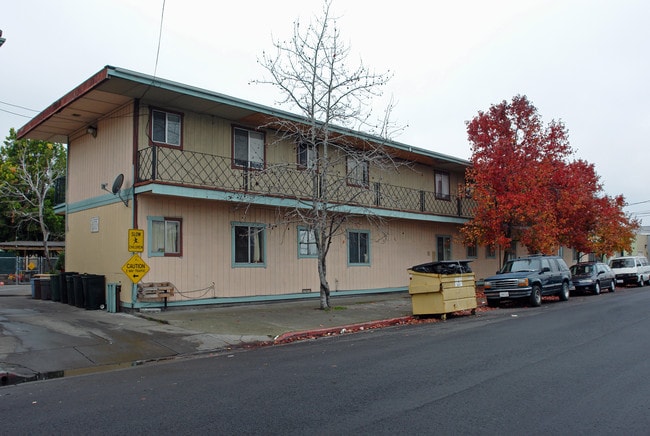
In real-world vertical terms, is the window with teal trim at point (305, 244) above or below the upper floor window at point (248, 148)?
below

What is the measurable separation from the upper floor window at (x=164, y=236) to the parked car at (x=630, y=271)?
25.5 m

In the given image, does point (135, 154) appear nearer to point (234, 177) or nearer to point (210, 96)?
point (210, 96)

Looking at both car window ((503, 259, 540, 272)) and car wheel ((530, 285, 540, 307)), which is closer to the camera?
car wheel ((530, 285, 540, 307))

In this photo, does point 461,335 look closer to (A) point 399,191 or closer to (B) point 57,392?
(B) point 57,392

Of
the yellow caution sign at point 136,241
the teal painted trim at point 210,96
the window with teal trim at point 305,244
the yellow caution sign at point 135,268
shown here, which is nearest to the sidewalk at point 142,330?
the yellow caution sign at point 135,268

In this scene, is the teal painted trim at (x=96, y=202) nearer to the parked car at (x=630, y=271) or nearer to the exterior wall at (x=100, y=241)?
the exterior wall at (x=100, y=241)

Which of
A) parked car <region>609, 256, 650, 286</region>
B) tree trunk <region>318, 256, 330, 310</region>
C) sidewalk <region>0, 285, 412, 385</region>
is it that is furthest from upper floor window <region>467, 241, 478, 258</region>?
tree trunk <region>318, 256, 330, 310</region>

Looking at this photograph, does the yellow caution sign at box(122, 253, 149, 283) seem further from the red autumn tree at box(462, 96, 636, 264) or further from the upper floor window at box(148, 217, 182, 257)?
the red autumn tree at box(462, 96, 636, 264)

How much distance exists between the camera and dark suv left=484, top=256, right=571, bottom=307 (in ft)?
58.6

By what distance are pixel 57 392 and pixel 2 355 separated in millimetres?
3055

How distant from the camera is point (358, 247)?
69.8ft

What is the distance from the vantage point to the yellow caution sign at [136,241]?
13453 mm

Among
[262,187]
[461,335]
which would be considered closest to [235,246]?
[262,187]

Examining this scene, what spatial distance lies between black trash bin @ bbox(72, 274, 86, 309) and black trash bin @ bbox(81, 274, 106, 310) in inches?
9.7
